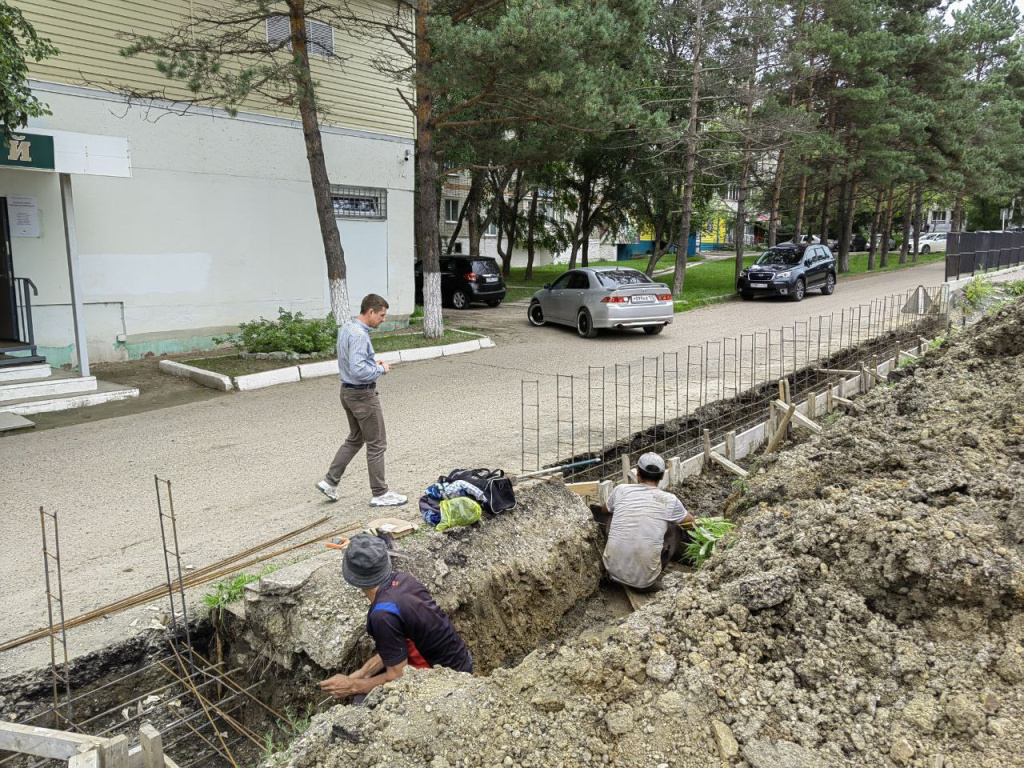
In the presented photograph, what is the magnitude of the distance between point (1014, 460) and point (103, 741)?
5.76m

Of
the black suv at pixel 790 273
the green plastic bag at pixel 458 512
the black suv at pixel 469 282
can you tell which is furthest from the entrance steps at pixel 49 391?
the black suv at pixel 790 273

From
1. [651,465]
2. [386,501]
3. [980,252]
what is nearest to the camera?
[651,465]

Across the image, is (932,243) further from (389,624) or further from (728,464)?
(389,624)

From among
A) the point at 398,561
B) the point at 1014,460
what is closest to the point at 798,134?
the point at 1014,460

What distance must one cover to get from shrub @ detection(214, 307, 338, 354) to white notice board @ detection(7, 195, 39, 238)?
11.0 ft

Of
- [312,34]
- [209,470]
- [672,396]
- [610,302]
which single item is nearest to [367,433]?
[209,470]

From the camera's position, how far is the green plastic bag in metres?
5.31

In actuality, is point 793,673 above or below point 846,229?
below

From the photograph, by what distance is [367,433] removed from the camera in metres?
6.26

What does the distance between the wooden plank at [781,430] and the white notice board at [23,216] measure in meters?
10.9

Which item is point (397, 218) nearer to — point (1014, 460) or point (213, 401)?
point (213, 401)

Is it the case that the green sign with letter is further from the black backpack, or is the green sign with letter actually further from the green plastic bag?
the green plastic bag

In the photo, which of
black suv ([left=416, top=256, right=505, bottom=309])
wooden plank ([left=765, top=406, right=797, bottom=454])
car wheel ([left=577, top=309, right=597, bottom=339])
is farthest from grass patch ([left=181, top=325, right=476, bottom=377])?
wooden plank ([left=765, top=406, right=797, bottom=454])

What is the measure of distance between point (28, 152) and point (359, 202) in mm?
7219
